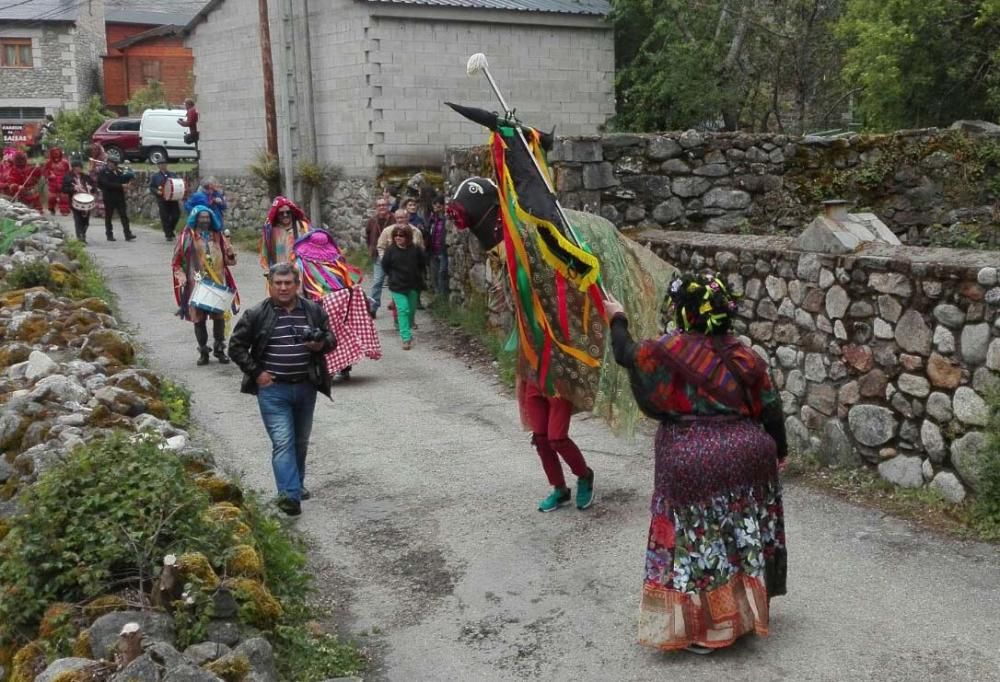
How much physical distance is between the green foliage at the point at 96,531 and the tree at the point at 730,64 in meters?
15.5

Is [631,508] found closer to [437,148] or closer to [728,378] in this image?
[728,378]

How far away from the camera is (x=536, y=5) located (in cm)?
1988

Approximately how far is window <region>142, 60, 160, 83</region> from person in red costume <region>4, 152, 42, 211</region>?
24702 millimetres

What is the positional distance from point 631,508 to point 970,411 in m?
2.06

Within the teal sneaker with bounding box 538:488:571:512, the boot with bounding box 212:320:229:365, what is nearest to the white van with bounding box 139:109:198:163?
the boot with bounding box 212:320:229:365

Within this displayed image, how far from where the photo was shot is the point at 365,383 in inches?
458

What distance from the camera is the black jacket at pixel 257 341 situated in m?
7.17

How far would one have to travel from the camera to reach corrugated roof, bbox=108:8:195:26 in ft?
177

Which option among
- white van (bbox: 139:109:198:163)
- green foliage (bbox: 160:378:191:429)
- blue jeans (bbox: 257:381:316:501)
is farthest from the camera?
white van (bbox: 139:109:198:163)

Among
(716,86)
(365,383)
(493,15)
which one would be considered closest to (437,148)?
(493,15)

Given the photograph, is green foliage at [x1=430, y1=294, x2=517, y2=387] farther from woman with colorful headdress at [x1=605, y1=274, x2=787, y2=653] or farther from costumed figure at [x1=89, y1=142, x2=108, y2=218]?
costumed figure at [x1=89, y1=142, x2=108, y2=218]

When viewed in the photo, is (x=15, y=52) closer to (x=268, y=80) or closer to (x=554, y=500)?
(x=268, y=80)

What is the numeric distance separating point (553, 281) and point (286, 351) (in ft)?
5.74

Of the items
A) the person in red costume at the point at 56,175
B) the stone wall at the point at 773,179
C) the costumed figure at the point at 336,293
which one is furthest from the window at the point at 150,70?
the stone wall at the point at 773,179
